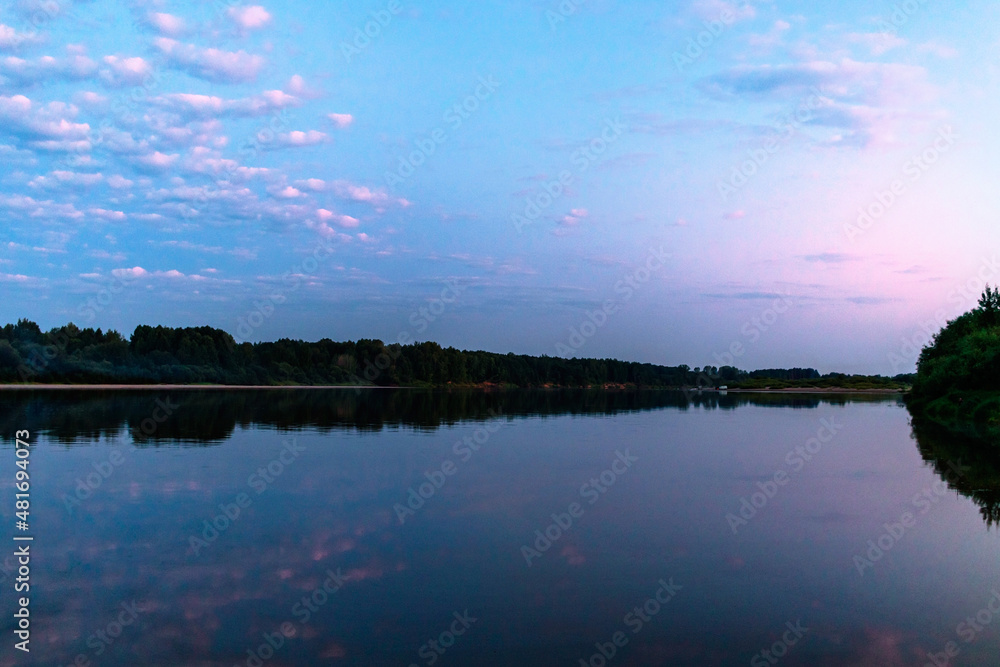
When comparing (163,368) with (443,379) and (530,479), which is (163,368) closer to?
(443,379)

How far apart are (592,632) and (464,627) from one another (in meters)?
1.50

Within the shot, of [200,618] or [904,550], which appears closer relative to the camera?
[200,618]

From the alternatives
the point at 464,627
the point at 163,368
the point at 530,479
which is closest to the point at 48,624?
the point at 464,627

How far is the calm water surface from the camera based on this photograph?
8.04 metres

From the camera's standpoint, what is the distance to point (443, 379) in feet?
536
